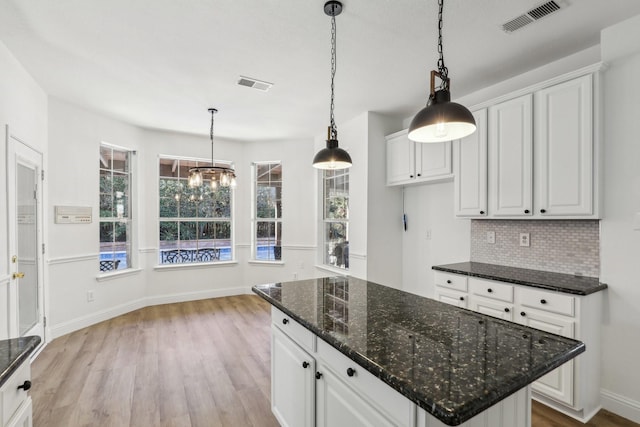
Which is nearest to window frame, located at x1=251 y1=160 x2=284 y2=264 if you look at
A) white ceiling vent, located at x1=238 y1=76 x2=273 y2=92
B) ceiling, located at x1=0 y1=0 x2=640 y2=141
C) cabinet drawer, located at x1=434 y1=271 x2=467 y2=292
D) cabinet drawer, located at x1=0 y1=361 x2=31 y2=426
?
ceiling, located at x1=0 y1=0 x2=640 y2=141

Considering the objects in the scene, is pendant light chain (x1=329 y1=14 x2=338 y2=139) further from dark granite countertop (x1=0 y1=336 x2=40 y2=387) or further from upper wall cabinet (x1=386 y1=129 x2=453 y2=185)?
dark granite countertop (x1=0 y1=336 x2=40 y2=387)

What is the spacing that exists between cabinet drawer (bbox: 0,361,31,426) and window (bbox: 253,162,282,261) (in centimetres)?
461

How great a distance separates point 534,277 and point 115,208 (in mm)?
5299

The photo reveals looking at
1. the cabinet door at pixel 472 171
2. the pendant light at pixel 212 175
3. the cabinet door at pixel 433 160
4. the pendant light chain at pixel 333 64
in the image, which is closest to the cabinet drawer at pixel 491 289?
the cabinet door at pixel 472 171

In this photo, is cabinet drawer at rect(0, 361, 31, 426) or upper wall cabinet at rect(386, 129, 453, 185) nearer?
cabinet drawer at rect(0, 361, 31, 426)

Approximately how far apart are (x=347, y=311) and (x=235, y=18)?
2113 millimetres

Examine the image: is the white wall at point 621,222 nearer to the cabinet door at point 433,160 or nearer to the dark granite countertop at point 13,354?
the cabinet door at point 433,160

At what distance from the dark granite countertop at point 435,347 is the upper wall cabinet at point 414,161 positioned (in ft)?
6.43

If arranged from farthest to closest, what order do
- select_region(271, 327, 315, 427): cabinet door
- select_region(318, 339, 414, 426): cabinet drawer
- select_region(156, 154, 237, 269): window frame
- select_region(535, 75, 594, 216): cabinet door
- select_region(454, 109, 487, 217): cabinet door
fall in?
select_region(156, 154, 237, 269): window frame < select_region(454, 109, 487, 217): cabinet door < select_region(535, 75, 594, 216): cabinet door < select_region(271, 327, 315, 427): cabinet door < select_region(318, 339, 414, 426): cabinet drawer

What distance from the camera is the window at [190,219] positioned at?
539 cm

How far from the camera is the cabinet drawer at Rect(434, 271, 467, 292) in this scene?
9.61 feet

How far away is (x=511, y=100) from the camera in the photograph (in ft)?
9.19

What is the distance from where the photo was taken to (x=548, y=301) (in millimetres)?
2354

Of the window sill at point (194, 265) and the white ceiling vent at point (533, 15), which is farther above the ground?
the white ceiling vent at point (533, 15)
